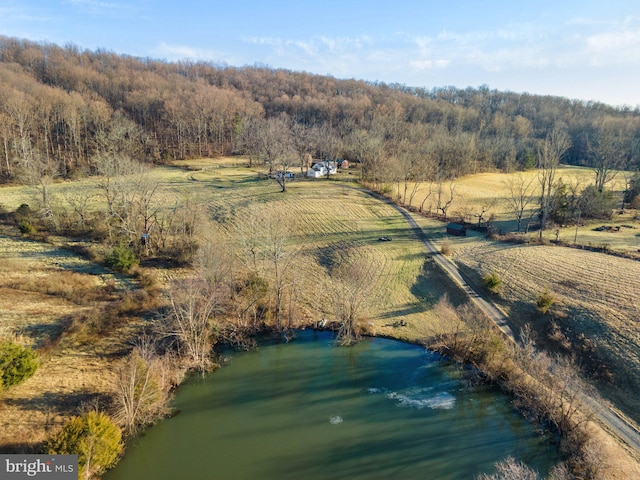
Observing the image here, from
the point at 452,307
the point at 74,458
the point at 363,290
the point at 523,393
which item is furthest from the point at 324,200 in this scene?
the point at 74,458

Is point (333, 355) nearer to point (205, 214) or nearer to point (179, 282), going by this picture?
point (179, 282)

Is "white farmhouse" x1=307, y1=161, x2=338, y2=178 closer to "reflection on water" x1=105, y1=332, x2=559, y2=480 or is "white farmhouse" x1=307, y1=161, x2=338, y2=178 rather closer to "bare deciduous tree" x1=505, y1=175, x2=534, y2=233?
"bare deciduous tree" x1=505, y1=175, x2=534, y2=233

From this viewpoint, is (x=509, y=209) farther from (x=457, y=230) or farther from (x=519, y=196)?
(x=457, y=230)

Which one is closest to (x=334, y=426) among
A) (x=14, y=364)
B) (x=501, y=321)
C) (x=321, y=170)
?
(x=501, y=321)

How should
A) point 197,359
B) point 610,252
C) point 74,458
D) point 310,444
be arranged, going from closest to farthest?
1. point 74,458
2. point 310,444
3. point 197,359
4. point 610,252

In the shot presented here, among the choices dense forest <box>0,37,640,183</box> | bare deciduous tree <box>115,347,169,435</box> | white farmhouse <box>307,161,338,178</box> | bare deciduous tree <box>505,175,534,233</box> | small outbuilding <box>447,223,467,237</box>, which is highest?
dense forest <box>0,37,640,183</box>

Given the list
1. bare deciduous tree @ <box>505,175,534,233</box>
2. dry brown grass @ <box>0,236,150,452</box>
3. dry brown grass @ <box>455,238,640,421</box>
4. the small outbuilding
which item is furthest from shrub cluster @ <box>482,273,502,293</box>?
dry brown grass @ <box>0,236,150,452</box>
